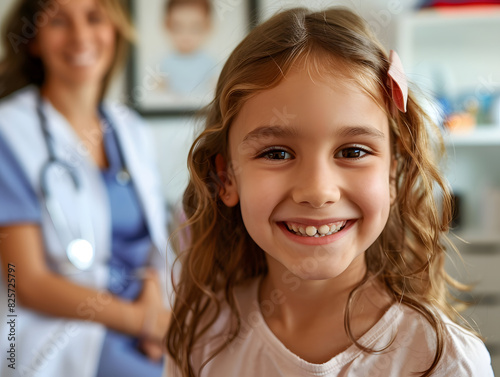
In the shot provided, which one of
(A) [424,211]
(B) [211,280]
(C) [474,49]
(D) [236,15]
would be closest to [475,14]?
(C) [474,49]

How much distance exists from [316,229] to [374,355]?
170mm

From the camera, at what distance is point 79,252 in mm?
1254

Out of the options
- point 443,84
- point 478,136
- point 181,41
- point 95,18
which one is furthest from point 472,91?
point 95,18

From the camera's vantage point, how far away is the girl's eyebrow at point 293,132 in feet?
1.86

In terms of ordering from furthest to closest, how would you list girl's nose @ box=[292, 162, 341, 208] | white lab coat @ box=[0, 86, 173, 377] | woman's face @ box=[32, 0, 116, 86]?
woman's face @ box=[32, 0, 116, 86] → white lab coat @ box=[0, 86, 173, 377] → girl's nose @ box=[292, 162, 341, 208]

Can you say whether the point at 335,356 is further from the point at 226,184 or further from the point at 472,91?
the point at 472,91

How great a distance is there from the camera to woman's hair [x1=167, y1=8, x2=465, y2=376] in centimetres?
61

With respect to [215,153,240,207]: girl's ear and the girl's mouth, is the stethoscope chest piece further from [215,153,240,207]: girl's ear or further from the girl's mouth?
the girl's mouth

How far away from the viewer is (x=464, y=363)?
57 cm

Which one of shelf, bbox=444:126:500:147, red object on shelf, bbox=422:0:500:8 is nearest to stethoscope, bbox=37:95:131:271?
shelf, bbox=444:126:500:147

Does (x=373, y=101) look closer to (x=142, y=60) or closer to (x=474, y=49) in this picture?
(x=142, y=60)

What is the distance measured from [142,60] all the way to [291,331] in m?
1.52

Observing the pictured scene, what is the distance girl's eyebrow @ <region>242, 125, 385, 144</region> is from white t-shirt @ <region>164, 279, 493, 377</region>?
218 mm

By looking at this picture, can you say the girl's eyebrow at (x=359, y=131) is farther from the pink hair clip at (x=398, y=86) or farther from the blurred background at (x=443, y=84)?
the blurred background at (x=443, y=84)
